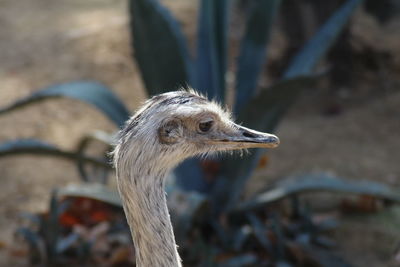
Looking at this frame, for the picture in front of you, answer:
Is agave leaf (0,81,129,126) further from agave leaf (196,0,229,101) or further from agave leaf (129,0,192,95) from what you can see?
agave leaf (196,0,229,101)

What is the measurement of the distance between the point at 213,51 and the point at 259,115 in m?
0.58

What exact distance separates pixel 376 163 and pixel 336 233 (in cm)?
89

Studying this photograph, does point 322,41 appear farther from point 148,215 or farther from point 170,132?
point 148,215

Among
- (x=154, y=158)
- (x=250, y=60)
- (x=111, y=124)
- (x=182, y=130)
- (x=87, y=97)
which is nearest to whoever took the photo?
(x=154, y=158)

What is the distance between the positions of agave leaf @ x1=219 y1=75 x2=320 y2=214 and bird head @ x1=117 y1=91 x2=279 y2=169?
120 centimetres

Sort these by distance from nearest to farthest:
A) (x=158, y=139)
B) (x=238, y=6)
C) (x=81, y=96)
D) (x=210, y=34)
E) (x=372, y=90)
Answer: (x=158, y=139) < (x=81, y=96) < (x=210, y=34) < (x=372, y=90) < (x=238, y=6)

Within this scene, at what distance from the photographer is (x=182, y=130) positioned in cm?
215

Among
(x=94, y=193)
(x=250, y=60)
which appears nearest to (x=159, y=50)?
(x=250, y=60)

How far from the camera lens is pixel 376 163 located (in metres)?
4.70

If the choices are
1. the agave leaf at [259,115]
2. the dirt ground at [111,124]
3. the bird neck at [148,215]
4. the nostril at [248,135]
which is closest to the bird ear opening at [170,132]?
the bird neck at [148,215]

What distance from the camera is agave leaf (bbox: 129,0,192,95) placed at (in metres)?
3.71

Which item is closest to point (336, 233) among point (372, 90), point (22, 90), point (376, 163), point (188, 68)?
point (376, 163)

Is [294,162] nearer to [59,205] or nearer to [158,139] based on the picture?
[59,205]

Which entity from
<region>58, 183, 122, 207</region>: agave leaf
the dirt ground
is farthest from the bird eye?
the dirt ground
